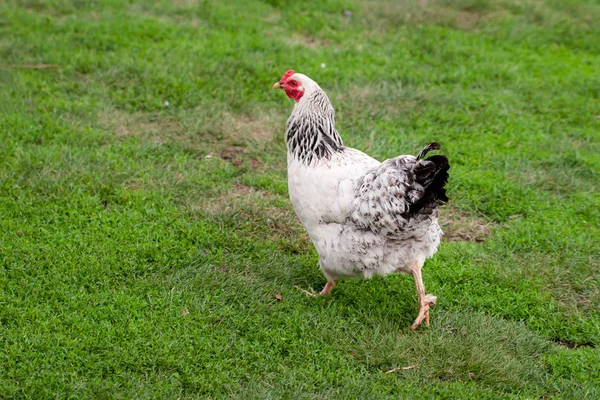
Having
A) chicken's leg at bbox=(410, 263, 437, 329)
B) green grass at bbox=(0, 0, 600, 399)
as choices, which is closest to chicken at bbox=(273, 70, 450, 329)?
chicken's leg at bbox=(410, 263, 437, 329)

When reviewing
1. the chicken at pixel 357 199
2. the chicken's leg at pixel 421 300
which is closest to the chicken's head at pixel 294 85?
the chicken at pixel 357 199

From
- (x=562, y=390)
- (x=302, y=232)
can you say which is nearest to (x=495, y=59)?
(x=302, y=232)

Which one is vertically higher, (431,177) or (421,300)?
(431,177)

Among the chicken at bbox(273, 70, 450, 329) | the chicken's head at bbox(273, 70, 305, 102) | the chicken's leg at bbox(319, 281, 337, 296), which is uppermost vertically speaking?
the chicken's head at bbox(273, 70, 305, 102)

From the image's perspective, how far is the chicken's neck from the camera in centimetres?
487

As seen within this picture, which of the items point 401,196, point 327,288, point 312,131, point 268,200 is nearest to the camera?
point 401,196

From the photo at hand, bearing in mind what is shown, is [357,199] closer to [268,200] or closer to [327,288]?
[327,288]

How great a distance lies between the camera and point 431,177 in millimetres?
4133

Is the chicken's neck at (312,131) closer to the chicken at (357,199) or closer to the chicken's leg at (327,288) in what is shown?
the chicken at (357,199)

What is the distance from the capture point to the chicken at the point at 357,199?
4262 millimetres

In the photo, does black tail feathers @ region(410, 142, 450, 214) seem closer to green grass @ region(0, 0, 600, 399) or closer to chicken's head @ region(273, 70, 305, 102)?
green grass @ region(0, 0, 600, 399)

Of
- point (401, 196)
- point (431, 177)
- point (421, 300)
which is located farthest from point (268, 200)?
point (431, 177)

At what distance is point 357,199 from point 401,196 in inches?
14.1

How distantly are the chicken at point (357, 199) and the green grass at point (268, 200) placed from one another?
0.48m
